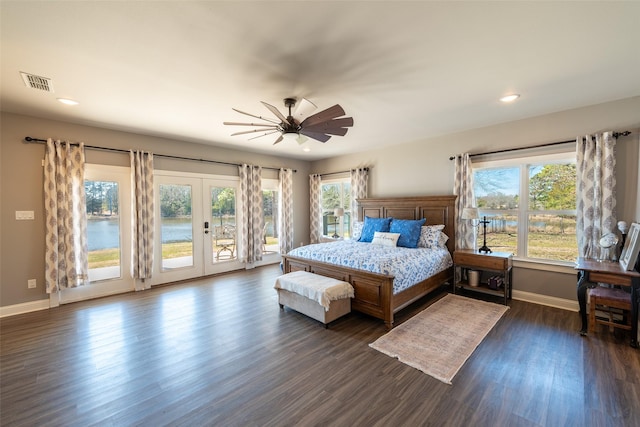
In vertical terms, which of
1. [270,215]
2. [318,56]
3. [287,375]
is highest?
[318,56]

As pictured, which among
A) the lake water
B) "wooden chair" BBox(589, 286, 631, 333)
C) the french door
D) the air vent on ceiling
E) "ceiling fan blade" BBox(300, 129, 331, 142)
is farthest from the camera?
the french door

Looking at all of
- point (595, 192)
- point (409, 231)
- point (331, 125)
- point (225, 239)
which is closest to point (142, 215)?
point (225, 239)

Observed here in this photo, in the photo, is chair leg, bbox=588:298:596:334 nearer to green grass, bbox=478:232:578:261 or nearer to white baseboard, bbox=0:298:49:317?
green grass, bbox=478:232:578:261

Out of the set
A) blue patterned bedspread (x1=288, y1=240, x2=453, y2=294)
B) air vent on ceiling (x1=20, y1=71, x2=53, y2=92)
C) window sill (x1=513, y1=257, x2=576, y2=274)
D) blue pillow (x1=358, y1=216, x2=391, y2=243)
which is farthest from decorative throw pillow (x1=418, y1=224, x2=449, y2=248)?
air vent on ceiling (x1=20, y1=71, x2=53, y2=92)

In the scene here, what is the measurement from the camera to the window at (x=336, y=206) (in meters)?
6.60

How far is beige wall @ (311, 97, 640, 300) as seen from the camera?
3.18m

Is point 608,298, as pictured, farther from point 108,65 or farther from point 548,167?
point 108,65

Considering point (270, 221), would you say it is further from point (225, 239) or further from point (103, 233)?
point (103, 233)

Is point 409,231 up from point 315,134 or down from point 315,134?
down

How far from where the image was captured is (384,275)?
310cm

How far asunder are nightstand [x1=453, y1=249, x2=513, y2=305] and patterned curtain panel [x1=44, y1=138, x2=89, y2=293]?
587cm

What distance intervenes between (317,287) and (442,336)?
4.88 ft

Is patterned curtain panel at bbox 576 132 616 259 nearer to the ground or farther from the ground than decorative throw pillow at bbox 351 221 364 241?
farther from the ground

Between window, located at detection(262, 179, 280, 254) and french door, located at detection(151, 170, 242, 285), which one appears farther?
window, located at detection(262, 179, 280, 254)
